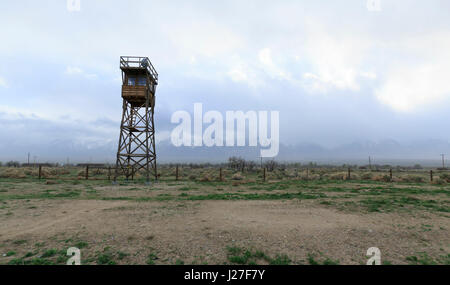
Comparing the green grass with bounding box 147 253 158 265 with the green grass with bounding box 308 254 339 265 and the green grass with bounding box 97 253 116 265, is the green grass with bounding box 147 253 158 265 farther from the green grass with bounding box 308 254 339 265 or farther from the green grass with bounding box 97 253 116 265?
the green grass with bounding box 308 254 339 265

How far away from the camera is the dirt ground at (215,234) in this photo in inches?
163

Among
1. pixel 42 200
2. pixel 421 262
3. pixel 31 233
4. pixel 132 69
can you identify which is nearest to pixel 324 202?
pixel 421 262

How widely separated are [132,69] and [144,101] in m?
3.32

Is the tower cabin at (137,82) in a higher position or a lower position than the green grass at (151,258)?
higher

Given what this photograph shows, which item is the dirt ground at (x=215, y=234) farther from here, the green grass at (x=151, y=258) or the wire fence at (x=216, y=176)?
the wire fence at (x=216, y=176)

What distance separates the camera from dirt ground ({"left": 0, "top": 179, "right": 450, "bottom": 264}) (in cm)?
414

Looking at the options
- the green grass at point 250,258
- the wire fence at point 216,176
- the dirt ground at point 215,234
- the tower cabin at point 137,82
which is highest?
the tower cabin at point 137,82

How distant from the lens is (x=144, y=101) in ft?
62.7

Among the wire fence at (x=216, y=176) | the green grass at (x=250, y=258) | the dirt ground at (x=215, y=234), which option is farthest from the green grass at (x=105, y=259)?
the wire fence at (x=216, y=176)

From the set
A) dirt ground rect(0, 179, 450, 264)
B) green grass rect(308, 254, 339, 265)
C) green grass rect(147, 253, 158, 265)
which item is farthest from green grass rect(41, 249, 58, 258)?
→ green grass rect(308, 254, 339, 265)

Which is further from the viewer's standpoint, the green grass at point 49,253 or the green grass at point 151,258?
the green grass at point 49,253

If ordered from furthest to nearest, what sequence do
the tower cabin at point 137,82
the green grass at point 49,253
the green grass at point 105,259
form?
the tower cabin at point 137,82 < the green grass at point 49,253 < the green grass at point 105,259
